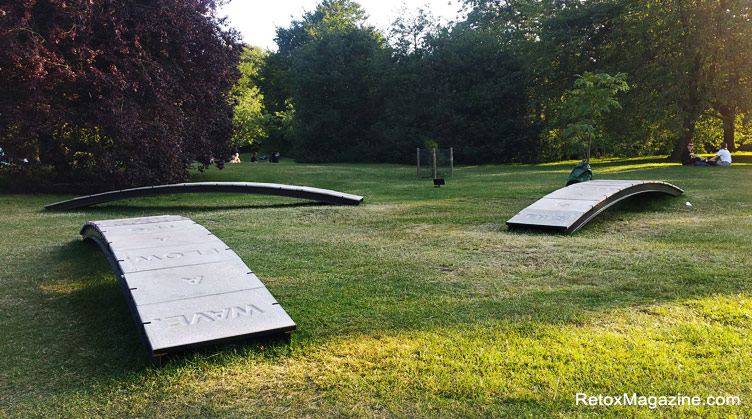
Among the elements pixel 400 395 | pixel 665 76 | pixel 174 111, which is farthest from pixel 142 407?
pixel 665 76

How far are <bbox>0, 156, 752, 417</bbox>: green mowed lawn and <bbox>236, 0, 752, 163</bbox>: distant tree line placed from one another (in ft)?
57.1

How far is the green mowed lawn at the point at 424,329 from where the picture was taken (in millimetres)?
2588

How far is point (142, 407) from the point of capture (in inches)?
101

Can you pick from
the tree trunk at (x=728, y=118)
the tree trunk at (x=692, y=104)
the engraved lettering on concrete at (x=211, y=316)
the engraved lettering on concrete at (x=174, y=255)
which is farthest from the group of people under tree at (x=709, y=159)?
the engraved lettering on concrete at (x=211, y=316)

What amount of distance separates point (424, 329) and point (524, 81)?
2706 cm

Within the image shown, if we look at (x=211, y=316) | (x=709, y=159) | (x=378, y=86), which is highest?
(x=378, y=86)

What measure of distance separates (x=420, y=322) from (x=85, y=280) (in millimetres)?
3339

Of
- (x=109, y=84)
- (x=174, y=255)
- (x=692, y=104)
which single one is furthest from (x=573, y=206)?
(x=692, y=104)

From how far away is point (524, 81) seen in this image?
1116 inches

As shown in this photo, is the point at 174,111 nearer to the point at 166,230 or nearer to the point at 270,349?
the point at 166,230

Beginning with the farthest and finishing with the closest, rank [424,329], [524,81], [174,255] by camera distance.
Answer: [524,81] < [174,255] < [424,329]

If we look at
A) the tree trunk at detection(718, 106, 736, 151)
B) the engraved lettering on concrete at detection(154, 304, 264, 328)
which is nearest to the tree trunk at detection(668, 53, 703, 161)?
the tree trunk at detection(718, 106, 736, 151)

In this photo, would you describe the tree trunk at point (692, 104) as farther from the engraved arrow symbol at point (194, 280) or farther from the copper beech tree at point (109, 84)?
the engraved arrow symbol at point (194, 280)

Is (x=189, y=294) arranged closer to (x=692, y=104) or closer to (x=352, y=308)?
(x=352, y=308)
